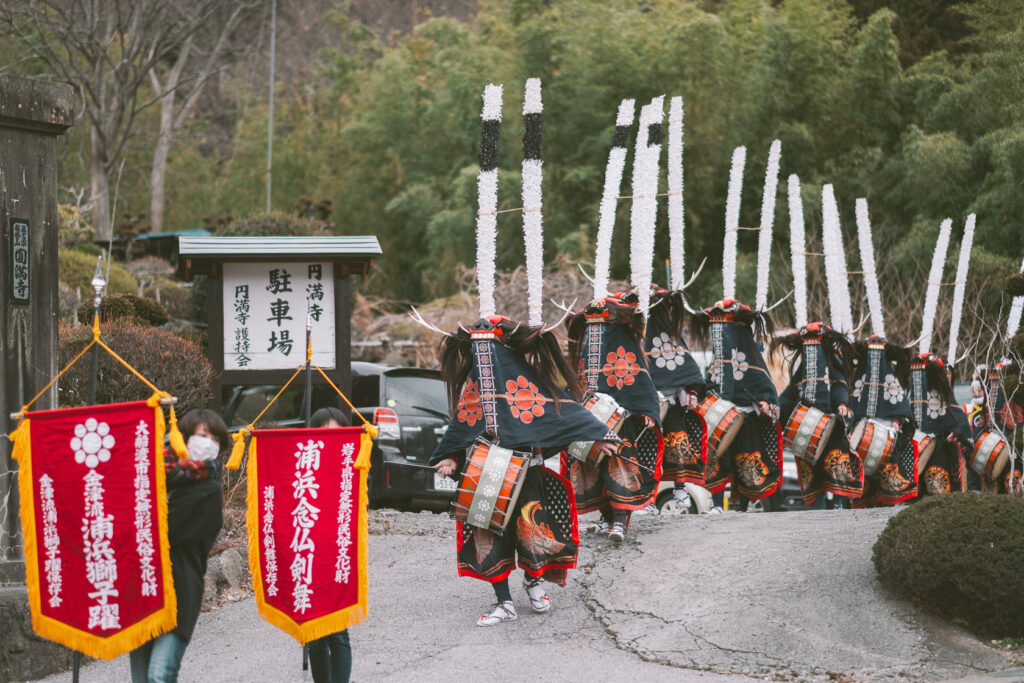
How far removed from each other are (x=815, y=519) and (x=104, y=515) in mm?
5378

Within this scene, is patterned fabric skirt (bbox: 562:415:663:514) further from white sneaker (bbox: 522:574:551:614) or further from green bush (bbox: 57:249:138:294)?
green bush (bbox: 57:249:138:294)

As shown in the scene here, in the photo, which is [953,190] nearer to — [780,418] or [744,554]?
[780,418]

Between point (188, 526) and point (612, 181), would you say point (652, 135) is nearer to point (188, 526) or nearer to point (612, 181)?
point (612, 181)

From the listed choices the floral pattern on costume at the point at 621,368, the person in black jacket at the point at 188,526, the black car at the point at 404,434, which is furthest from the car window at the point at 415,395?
the person in black jacket at the point at 188,526

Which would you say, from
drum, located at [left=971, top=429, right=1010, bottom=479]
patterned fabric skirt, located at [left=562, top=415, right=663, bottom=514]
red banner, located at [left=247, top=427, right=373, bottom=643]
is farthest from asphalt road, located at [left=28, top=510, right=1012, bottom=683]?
drum, located at [left=971, top=429, right=1010, bottom=479]

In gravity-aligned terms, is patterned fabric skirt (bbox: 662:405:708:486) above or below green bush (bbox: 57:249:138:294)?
below

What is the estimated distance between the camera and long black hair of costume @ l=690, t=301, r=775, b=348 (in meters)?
9.25

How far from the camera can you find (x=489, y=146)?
6.64m

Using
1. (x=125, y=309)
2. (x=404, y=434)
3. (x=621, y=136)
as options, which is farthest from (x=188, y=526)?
(x=125, y=309)

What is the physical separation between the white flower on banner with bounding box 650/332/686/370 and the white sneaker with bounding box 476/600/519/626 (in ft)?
9.25

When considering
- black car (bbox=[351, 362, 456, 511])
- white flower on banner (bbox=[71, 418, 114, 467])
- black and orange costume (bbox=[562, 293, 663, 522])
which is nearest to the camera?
white flower on banner (bbox=[71, 418, 114, 467])

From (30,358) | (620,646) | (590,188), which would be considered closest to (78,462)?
(30,358)

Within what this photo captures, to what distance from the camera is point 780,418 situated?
9.75 metres

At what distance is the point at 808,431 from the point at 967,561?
143 inches
